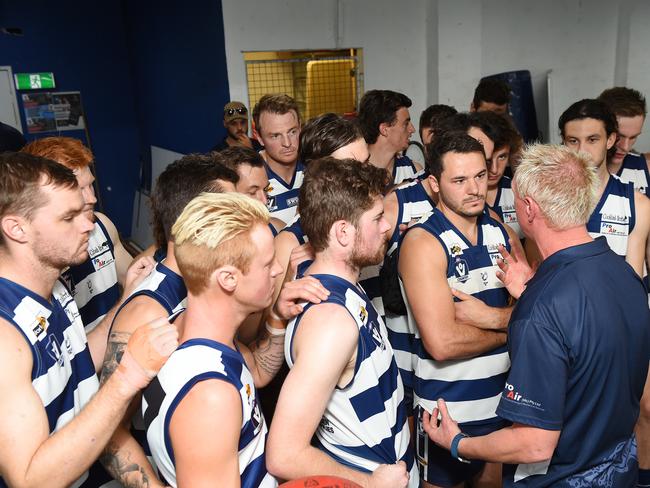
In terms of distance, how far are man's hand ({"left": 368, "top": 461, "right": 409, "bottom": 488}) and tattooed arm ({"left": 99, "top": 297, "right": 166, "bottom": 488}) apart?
67cm

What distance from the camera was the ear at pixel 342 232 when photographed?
1.90 m

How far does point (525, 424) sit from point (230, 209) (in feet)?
3.81

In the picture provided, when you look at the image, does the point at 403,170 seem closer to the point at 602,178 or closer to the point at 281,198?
the point at 281,198

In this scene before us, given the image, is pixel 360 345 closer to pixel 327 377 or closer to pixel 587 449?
pixel 327 377

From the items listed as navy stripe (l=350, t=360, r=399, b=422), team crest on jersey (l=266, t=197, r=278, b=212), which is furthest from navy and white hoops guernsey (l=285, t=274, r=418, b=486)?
team crest on jersey (l=266, t=197, r=278, b=212)

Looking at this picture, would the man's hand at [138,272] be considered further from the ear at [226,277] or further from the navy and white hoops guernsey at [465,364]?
the navy and white hoops guernsey at [465,364]

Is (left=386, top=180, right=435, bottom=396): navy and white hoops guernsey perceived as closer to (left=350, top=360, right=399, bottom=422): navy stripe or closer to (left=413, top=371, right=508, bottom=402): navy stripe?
(left=413, top=371, right=508, bottom=402): navy stripe

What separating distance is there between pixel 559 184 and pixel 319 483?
124 cm

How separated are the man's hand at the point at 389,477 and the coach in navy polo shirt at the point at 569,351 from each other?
0.32 metres

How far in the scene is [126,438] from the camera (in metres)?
1.78

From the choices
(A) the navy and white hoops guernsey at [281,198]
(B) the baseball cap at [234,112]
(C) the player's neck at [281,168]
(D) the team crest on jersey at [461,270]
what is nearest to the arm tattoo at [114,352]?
(D) the team crest on jersey at [461,270]

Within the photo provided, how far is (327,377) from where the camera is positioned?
5.24 feet

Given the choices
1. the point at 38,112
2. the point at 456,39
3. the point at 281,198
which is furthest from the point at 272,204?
the point at 38,112

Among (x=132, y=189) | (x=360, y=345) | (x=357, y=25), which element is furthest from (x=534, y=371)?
(x=132, y=189)
